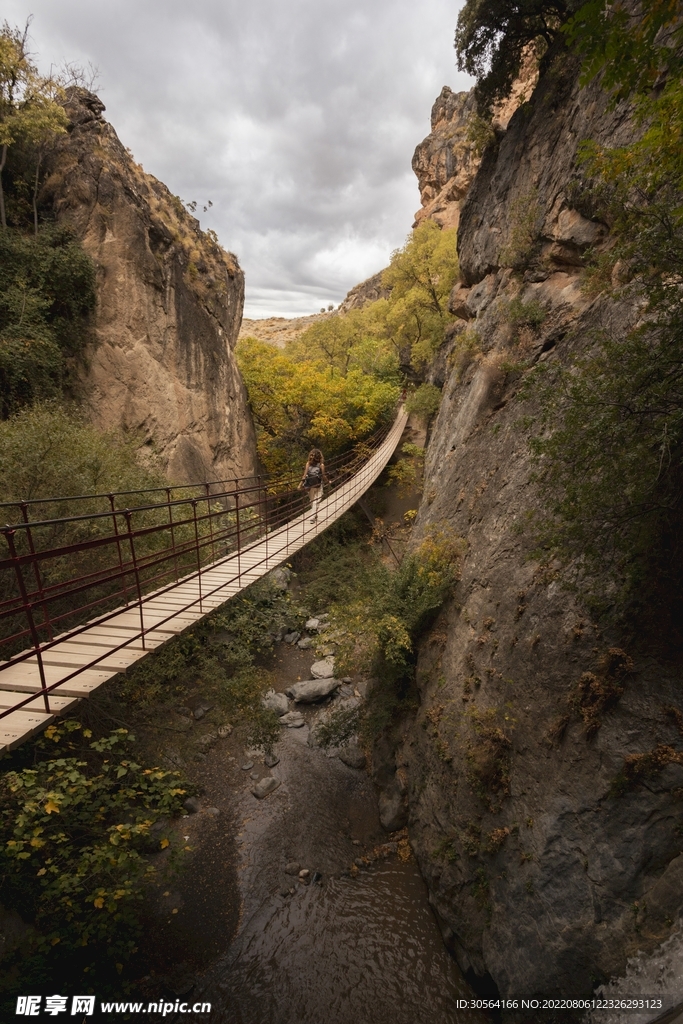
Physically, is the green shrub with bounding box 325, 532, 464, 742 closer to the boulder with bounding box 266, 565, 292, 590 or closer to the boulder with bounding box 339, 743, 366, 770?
the boulder with bounding box 339, 743, 366, 770

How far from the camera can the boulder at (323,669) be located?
940 centimetres

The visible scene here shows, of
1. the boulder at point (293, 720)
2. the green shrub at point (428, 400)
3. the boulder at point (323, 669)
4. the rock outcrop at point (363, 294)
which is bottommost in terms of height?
the boulder at point (293, 720)

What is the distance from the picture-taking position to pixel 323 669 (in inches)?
377

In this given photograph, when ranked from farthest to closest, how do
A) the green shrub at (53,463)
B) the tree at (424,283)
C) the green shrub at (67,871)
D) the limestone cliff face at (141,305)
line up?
the tree at (424,283)
the limestone cliff face at (141,305)
the green shrub at (53,463)
the green shrub at (67,871)

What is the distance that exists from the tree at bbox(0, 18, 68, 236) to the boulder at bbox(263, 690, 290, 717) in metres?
11.0

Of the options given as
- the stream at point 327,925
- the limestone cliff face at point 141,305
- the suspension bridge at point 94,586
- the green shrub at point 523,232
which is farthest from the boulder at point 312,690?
the green shrub at point 523,232

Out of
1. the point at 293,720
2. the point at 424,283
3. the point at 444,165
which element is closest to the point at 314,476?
the point at 293,720

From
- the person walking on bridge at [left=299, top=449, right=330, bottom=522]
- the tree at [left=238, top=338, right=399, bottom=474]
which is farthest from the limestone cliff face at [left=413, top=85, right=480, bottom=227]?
the person walking on bridge at [left=299, top=449, right=330, bottom=522]

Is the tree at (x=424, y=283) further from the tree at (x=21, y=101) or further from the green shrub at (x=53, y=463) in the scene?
the green shrub at (x=53, y=463)

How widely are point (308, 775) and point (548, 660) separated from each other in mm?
4913

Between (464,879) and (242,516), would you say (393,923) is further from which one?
(242,516)

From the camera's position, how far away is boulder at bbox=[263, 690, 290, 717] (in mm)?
8492

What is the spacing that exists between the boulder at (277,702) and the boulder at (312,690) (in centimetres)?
20

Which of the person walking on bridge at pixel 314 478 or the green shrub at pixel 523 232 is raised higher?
the green shrub at pixel 523 232
